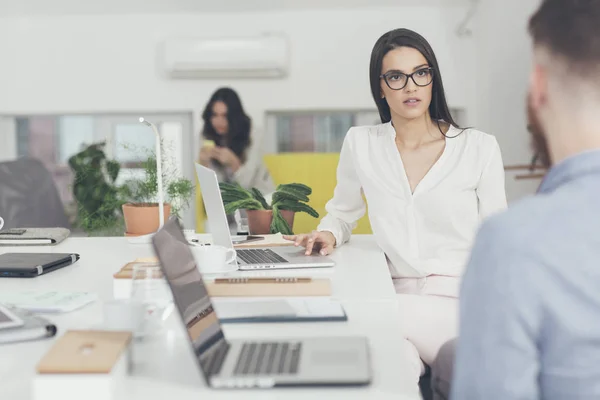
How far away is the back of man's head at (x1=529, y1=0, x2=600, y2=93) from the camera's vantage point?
2.72 ft

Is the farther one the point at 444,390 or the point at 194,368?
the point at 444,390

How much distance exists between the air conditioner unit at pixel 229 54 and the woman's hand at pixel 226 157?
33.2 inches

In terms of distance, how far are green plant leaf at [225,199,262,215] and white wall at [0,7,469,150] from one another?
360cm

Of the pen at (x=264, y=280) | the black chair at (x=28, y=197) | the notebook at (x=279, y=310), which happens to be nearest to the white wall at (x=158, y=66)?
the black chair at (x=28, y=197)

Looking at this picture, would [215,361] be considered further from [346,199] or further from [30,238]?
[30,238]

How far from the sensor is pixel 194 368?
1127mm

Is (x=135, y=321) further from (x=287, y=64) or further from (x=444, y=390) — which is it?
(x=287, y=64)

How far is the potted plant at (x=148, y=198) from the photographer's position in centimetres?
246

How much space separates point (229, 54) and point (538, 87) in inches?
208

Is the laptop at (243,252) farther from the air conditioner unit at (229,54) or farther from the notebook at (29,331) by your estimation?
the air conditioner unit at (229,54)

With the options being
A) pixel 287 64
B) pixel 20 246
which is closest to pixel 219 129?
pixel 287 64

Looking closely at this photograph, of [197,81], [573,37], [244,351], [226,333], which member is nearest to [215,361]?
[244,351]

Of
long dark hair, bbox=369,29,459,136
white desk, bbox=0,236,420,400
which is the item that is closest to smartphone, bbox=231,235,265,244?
white desk, bbox=0,236,420,400

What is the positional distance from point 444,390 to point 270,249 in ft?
2.33
